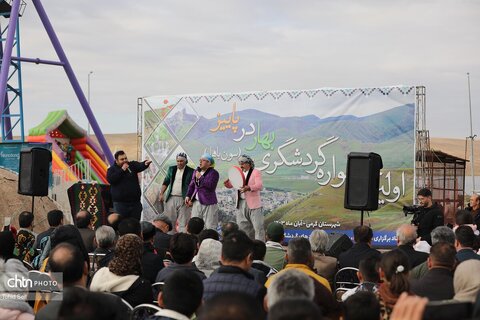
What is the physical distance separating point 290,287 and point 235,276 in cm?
115

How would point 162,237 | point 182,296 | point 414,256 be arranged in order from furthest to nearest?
point 162,237 < point 414,256 < point 182,296

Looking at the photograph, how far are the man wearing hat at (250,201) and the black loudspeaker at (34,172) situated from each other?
3.06m

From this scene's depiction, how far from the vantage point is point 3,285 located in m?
5.81

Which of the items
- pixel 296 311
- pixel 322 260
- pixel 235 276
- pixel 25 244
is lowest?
pixel 25 244

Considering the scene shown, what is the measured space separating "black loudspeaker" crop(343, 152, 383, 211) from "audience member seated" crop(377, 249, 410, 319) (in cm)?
633

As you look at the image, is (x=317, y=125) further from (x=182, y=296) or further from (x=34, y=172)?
(x=182, y=296)

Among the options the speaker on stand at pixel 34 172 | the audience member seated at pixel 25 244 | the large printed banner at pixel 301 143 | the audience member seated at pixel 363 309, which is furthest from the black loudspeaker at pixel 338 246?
the speaker on stand at pixel 34 172

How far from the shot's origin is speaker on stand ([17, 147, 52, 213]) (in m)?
13.4

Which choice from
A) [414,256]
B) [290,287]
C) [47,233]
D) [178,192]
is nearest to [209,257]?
[414,256]

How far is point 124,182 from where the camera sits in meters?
13.1

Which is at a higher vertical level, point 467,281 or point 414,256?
point 467,281

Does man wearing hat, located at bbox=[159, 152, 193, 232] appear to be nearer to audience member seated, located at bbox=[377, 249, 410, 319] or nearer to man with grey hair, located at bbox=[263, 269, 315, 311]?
audience member seated, located at bbox=[377, 249, 410, 319]

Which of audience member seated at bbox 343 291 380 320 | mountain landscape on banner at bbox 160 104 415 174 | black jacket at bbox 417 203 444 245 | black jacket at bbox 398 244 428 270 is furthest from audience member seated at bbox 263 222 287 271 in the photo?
mountain landscape on banner at bbox 160 104 415 174

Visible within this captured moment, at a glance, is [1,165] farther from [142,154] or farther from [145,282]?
[145,282]
